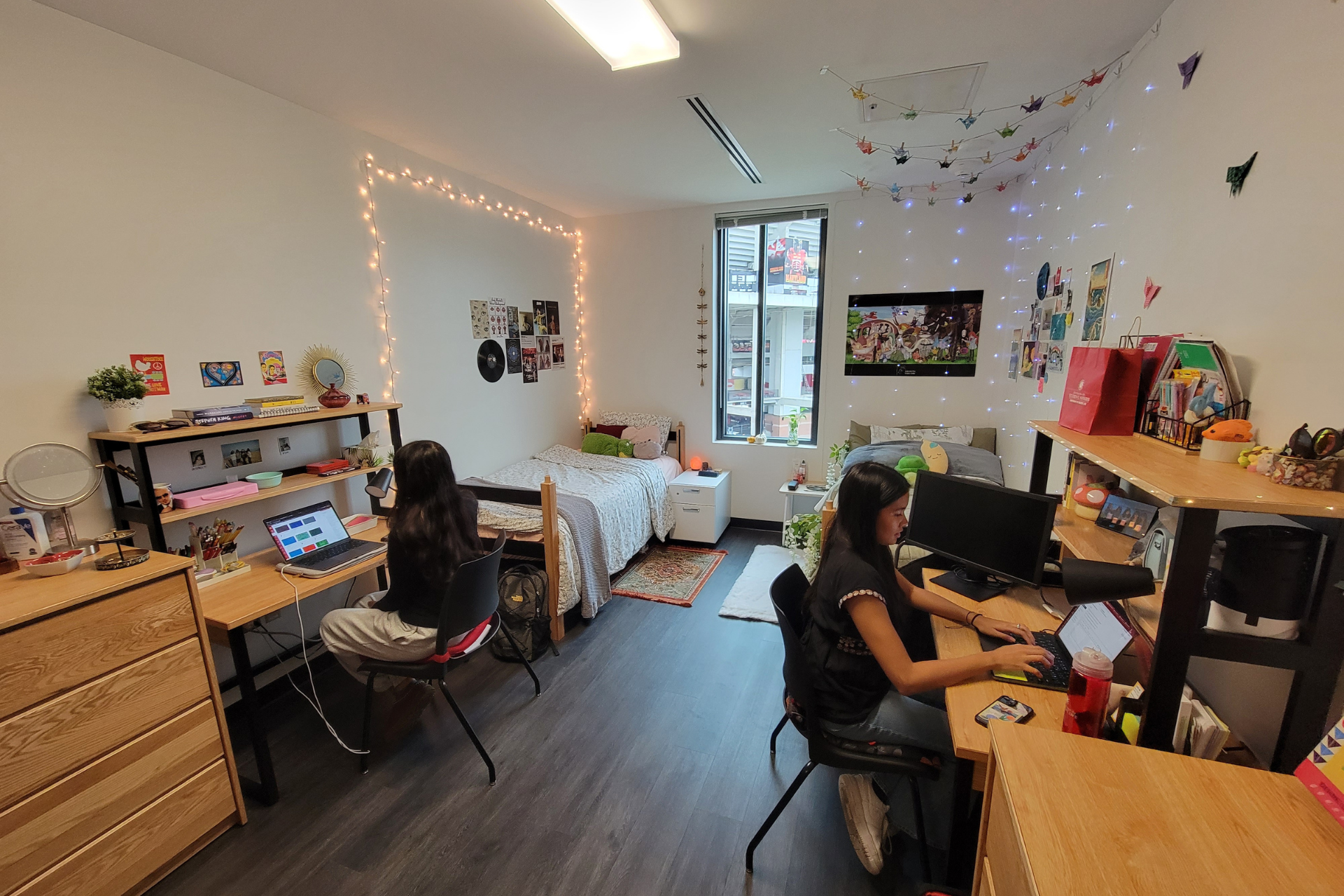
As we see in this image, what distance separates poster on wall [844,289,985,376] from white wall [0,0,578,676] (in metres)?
2.96

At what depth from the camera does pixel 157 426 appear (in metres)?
1.82

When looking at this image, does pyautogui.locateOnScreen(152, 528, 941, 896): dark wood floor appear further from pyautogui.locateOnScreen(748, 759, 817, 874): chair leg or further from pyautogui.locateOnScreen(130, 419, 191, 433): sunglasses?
pyautogui.locateOnScreen(130, 419, 191, 433): sunglasses

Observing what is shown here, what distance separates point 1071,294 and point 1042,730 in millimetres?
2287

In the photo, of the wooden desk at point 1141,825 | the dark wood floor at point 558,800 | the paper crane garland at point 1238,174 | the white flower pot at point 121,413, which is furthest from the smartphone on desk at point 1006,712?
the white flower pot at point 121,413

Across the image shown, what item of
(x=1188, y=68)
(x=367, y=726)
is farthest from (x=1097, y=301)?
(x=367, y=726)

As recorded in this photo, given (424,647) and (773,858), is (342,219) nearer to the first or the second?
(424,647)

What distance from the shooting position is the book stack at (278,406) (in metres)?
2.14

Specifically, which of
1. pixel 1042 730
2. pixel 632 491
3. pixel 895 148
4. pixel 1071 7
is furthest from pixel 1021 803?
pixel 895 148

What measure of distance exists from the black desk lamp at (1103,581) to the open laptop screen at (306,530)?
267 centimetres

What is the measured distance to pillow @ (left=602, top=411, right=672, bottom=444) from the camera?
4.52 metres

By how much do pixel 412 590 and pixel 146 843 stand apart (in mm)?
927

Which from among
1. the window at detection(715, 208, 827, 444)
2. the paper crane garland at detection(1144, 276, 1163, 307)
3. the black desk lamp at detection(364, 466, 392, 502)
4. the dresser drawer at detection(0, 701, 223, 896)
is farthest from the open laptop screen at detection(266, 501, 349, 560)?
the paper crane garland at detection(1144, 276, 1163, 307)

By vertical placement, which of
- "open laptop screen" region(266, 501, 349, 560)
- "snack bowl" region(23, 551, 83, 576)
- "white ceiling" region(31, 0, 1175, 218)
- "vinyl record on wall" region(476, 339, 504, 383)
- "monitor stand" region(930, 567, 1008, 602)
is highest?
"white ceiling" region(31, 0, 1175, 218)

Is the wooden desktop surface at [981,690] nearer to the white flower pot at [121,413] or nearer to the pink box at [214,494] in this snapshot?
the pink box at [214,494]
